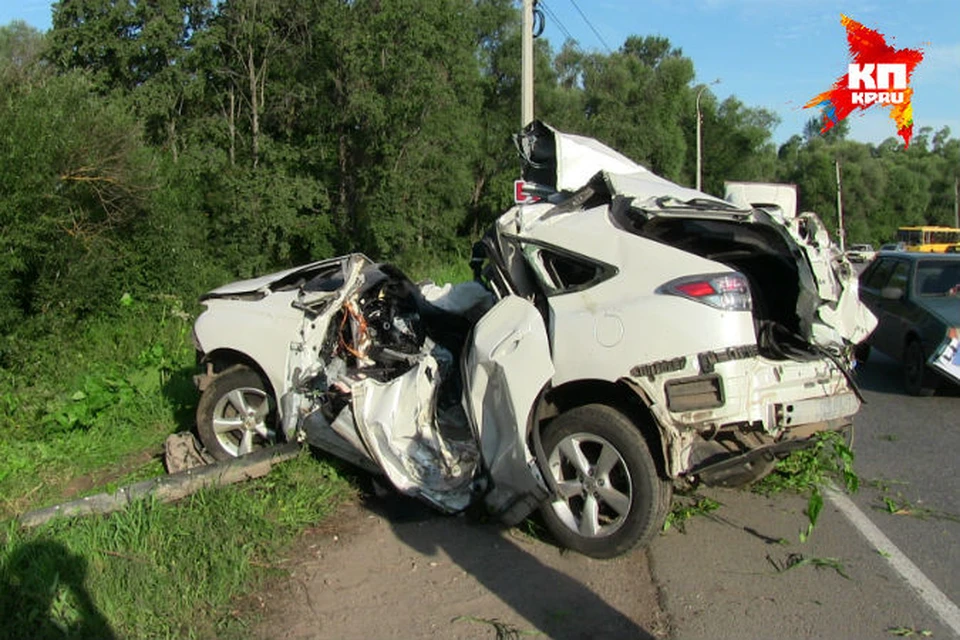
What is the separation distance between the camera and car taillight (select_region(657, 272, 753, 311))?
434 cm

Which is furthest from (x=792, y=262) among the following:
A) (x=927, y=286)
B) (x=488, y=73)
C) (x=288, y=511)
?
(x=488, y=73)

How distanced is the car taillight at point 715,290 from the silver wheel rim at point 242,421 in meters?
3.32

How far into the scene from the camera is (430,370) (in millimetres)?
5340

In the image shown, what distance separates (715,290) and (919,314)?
20.7ft

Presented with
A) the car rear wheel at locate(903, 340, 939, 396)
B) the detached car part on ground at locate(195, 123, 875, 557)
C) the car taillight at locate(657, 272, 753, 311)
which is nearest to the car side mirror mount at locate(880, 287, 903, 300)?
the car rear wheel at locate(903, 340, 939, 396)

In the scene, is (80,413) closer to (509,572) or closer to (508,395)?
(508,395)

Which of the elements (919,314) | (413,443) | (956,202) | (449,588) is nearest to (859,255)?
(919,314)

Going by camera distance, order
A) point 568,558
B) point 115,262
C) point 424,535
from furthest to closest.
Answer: point 115,262 < point 424,535 < point 568,558

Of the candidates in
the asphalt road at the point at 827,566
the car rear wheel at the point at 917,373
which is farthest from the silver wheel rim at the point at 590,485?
the car rear wheel at the point at 917,373

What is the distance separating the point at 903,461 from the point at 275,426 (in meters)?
4.99

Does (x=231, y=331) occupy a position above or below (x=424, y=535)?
above

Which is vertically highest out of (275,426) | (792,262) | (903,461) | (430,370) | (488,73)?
(488,73)

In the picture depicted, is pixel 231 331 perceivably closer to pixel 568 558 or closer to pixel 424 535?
pixel 424 535

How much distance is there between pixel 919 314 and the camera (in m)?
9.39
